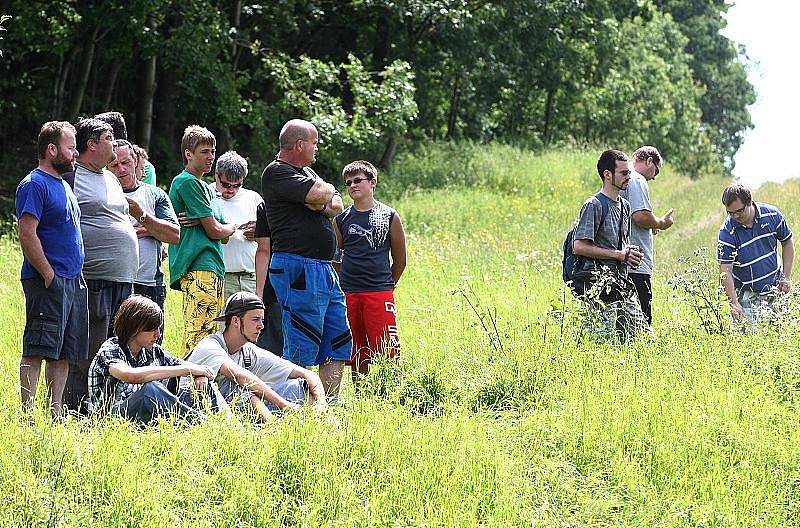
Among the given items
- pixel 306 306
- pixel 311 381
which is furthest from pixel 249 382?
pixel 306 306

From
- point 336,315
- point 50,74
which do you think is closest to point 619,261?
point 336,315

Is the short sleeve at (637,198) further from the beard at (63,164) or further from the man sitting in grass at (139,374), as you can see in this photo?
the beard at (63,164)

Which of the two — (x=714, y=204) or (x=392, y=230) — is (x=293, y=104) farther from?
(x=392, y=230)

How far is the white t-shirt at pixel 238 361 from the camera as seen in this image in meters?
6.46

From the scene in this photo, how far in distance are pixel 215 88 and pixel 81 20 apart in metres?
2.98

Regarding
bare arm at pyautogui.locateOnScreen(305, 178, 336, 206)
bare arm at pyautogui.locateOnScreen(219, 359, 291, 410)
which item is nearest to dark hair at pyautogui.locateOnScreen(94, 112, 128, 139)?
bare arm at pyautogui.locateOnScreen(305, 178, 336, 206)

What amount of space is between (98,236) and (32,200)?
724mm

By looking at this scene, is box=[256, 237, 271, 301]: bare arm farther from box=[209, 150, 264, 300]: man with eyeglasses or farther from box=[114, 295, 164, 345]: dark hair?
box=[114, 295, 164, 345]: dark hair

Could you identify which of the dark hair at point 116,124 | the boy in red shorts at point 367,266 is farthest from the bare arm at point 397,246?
the dark hair at point 116,124

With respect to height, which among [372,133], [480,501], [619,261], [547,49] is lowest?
[480,501]

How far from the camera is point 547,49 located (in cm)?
3145

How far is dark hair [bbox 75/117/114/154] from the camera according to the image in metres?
6.87

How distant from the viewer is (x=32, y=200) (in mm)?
6281

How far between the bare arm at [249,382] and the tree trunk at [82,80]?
1655cm
